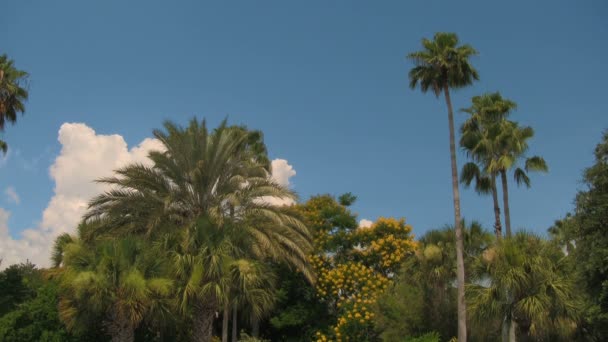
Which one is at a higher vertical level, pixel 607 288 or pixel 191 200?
pixel 191 200

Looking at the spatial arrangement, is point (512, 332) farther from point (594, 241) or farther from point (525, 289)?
point (594, 241)

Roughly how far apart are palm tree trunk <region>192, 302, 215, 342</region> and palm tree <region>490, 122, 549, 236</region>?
46.5 ft

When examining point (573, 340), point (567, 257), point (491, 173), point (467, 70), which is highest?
point (467, 70)

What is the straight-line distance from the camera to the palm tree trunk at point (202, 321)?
19.2 meters

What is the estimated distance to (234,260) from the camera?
1878cm

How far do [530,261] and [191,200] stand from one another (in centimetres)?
1271

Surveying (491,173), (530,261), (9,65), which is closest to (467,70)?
(491,173)

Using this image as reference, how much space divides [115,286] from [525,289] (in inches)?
478

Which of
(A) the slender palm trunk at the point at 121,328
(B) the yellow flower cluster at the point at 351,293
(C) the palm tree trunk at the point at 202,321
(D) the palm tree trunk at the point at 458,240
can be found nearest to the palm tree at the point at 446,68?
(D) the palm tree trunk at the point at 458,240

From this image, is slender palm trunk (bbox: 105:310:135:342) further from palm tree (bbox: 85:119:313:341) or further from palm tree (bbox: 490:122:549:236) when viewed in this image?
palm tree (bbox: 490:122:549:236)

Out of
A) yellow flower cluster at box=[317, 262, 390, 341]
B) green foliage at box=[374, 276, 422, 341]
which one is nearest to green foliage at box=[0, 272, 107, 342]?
yellow flower cluster at box=[317, 262, 390, 341]

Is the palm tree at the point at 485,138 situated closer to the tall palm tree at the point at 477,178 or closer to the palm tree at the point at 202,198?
the tall palm tree at the point at 477,178

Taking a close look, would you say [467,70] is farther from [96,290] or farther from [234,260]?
[96,290]

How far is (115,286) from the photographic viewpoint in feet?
Answer: 54.0
